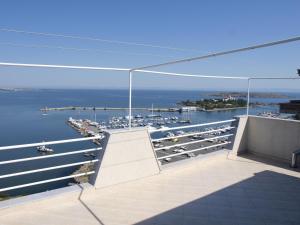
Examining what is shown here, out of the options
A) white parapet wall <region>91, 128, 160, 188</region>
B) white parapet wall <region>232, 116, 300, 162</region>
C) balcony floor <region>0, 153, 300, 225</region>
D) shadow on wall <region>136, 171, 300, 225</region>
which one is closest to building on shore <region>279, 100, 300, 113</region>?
white parapet wall <region>232, 116, 300, 162</region>

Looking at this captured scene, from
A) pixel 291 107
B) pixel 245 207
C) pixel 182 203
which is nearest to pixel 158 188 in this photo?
pixel 182 203

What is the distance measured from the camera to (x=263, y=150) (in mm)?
5277

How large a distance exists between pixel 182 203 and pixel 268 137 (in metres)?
2.71

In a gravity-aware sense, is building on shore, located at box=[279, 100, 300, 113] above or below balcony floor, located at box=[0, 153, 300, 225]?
above

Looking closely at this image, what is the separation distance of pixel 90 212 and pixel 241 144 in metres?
3.36

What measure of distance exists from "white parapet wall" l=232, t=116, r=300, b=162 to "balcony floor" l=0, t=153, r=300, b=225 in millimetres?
761

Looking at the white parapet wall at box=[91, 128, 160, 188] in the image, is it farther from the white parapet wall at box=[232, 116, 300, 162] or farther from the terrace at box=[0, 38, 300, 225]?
the white parapet wall at box=[232, 116, 300, 162]

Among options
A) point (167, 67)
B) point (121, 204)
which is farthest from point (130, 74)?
point (121, 204)

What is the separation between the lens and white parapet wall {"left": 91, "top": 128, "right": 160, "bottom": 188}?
3.46 m

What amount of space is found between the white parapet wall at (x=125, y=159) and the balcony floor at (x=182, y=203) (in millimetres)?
102

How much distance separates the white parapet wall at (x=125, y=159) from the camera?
11.3 feet

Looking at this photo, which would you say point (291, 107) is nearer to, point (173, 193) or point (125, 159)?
point (173, 193)

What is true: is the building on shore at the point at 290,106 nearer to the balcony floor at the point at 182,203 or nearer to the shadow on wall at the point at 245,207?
the balcony floor at the point at 182,203

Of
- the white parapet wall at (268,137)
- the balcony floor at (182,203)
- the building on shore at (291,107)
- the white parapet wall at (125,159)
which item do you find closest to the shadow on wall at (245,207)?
the balcony floor at (182,203)
